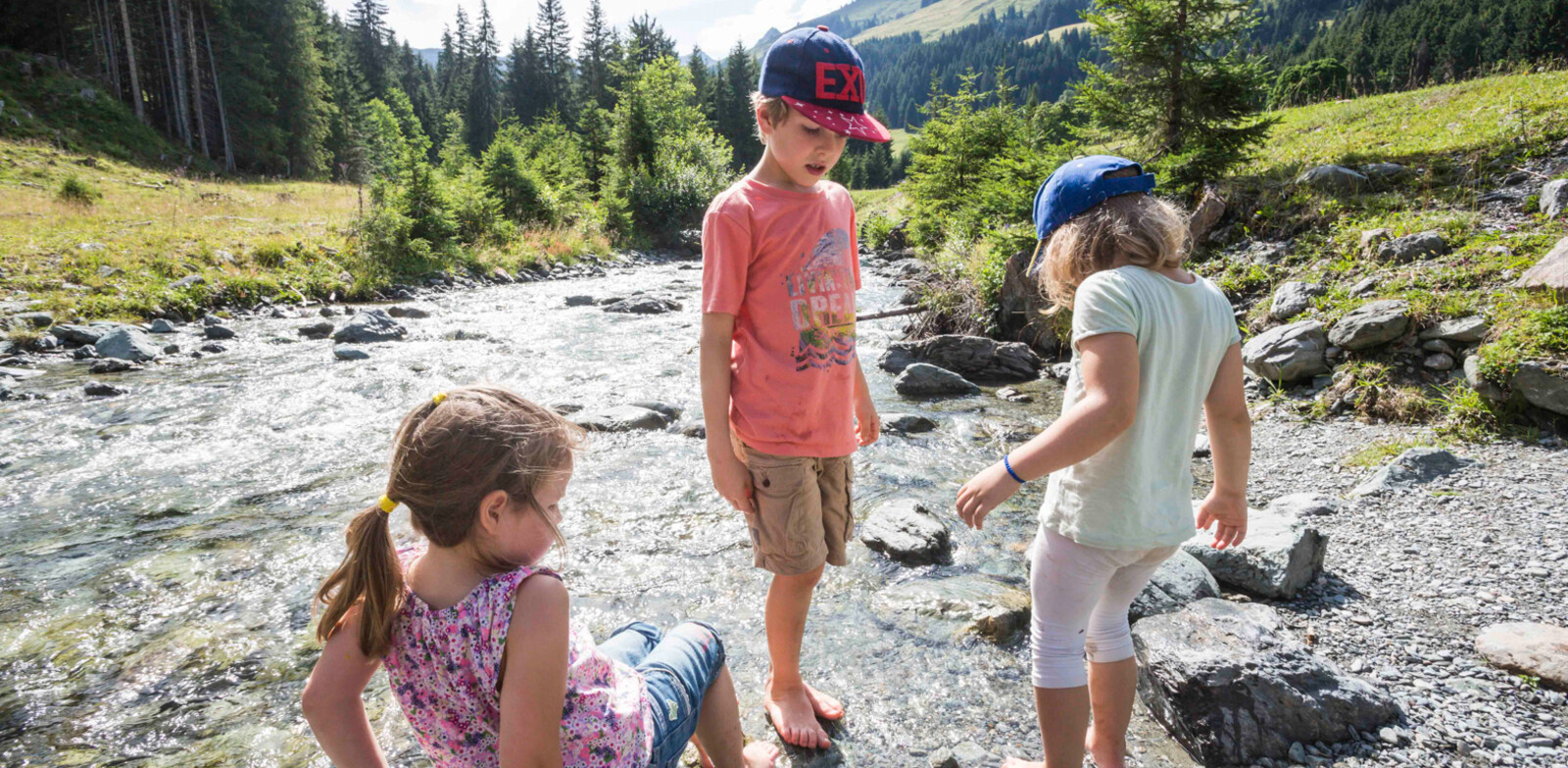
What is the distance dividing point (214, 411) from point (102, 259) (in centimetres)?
682

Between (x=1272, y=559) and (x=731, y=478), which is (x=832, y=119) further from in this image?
(x=1272, y=559)

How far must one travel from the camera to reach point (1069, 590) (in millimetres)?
1966

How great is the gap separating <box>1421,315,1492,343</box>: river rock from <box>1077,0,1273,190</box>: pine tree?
15.8 ft

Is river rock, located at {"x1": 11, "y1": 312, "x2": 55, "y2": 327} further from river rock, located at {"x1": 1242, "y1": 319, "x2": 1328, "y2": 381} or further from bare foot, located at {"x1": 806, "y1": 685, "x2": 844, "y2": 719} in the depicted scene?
river rock, located at {"x1": 1242, "y1": 319, "x2": 1328, "y2": 381}

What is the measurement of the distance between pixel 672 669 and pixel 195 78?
45339mm

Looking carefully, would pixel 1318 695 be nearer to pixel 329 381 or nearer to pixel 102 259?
pixel 329 381

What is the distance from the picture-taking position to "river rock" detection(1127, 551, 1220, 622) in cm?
305

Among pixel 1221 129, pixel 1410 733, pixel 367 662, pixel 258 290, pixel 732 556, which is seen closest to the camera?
pixel 367 662

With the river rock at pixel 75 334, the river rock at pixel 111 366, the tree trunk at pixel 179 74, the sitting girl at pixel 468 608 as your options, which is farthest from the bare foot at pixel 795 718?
the tree trunk at pixel 179 74

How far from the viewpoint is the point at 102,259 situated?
36.2ft

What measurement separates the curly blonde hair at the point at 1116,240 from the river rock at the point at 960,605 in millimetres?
1689

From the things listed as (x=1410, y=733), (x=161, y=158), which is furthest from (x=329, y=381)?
(x=161, y=158)

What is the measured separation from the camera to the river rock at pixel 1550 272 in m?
4.71

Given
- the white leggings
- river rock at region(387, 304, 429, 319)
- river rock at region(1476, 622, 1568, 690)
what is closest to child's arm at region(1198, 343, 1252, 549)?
the white leggings
